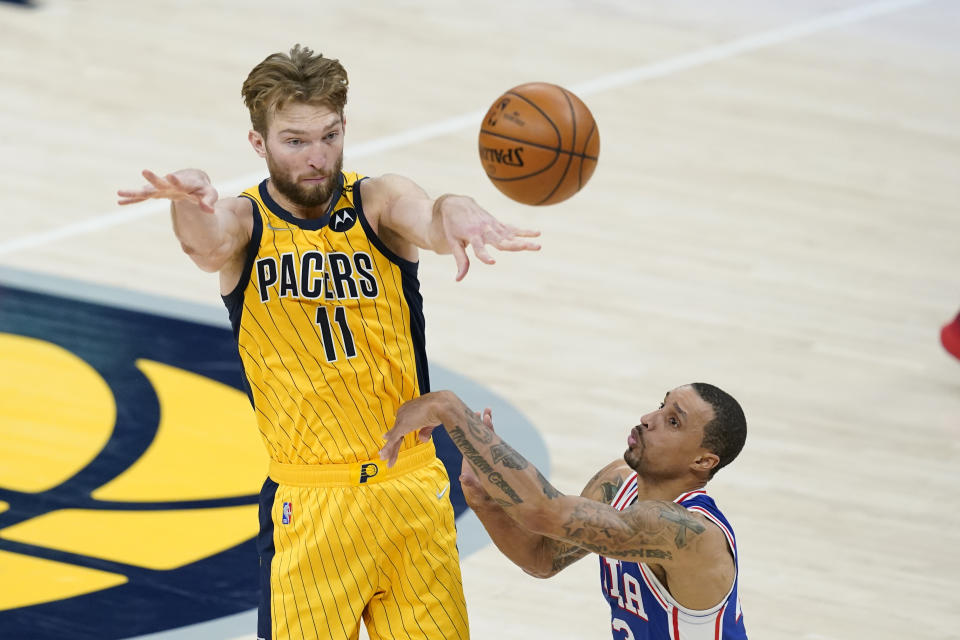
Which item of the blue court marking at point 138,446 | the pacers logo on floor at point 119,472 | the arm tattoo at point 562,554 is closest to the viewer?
the arm tattoo at point 562,554

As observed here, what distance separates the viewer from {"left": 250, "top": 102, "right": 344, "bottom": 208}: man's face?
4.94m

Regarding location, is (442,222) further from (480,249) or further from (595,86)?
(595,86)

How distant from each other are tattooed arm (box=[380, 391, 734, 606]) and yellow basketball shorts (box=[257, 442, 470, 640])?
16 cm

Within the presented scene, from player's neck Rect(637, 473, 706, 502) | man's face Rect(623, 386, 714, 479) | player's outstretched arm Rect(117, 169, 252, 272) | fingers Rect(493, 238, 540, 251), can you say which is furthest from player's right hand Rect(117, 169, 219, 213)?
player's neck Rect(637, 473, 706, 502)

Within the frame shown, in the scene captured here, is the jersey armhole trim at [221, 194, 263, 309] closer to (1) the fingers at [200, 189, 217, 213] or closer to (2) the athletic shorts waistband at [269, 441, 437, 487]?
(1) the fingers at [200, 189, 217, 213]

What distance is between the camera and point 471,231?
470 centimetres

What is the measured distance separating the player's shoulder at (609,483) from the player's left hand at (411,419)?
3.01ft

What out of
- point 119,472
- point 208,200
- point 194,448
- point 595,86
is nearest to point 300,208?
point 208,200

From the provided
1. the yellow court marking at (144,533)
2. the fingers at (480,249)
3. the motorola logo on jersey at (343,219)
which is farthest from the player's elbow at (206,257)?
the yellow court marking at (144,533)

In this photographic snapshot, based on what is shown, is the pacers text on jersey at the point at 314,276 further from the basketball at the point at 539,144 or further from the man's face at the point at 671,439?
the man's face at the point at 671,439

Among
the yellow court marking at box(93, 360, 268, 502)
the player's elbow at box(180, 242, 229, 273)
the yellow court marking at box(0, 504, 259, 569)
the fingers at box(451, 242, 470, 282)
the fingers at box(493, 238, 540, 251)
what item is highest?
the fingers at box(493, 238, 540, 251)

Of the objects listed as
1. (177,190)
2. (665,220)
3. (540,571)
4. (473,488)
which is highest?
(177,190)

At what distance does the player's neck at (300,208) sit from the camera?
5.15 m

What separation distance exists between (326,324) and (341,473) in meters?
0.49
